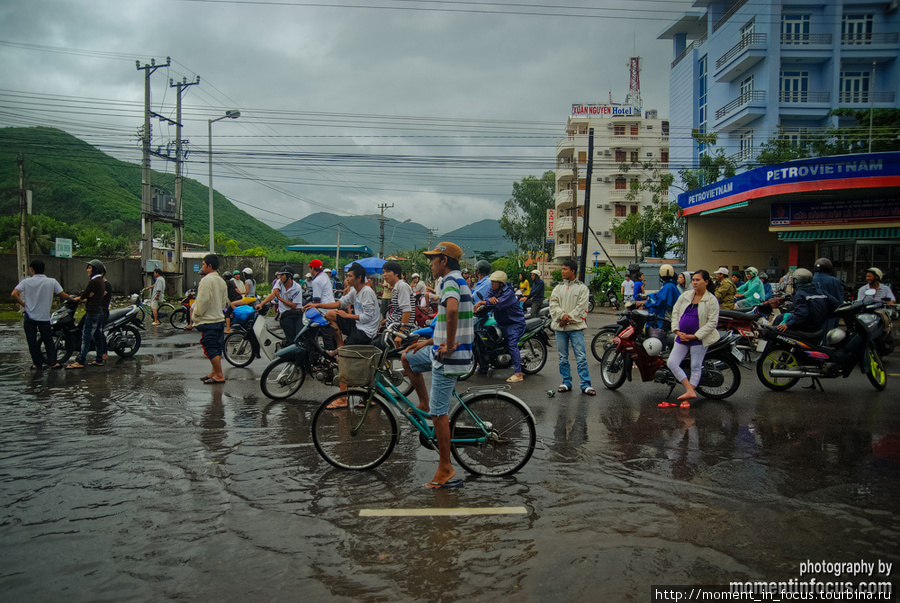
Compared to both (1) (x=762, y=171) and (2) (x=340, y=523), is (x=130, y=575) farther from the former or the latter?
(1) (x=762, y=171)

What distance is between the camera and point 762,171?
20875 mm

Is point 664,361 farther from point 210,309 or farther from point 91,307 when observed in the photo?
point 91,307

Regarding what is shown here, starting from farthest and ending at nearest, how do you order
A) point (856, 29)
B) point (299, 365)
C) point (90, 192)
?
point (90, 192), point (856, 29), point (299, 365)

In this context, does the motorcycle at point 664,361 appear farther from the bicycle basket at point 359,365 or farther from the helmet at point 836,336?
the bicycle basket at point 359,365

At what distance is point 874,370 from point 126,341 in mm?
13345

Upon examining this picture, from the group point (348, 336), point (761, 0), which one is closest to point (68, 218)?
point (761, 0)

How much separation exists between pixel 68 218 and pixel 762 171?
3835 inches

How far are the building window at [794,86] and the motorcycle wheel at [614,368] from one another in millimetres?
43513

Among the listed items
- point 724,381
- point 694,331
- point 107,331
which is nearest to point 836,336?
point 724,381

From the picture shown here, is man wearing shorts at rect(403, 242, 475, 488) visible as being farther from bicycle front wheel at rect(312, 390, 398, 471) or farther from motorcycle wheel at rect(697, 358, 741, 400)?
motorcycle wheel at rect(697, 358, 741, 400)

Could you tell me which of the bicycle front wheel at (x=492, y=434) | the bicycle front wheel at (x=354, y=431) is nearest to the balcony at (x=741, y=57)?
the bicycle front wheel at (x=492, y=434)

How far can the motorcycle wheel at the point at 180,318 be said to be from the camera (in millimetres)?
18614

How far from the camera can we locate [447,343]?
184 inches

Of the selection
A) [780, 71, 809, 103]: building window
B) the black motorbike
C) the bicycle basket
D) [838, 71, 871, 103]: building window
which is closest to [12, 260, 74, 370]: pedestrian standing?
the black motorbike
